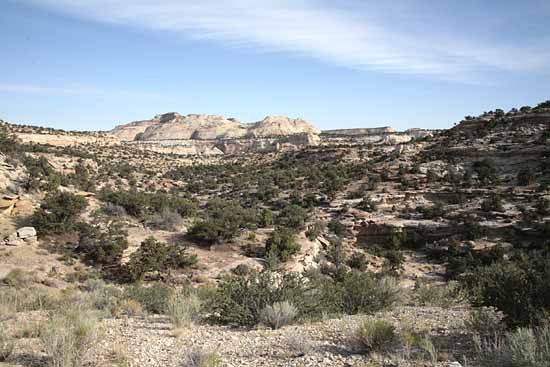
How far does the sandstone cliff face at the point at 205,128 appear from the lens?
127 meters

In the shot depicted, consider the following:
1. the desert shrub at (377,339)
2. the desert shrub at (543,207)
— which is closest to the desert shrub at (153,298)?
the desert shrub at (377,339)

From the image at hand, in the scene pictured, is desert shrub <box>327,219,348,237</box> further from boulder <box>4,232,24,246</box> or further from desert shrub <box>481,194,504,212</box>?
boulder <box>4,232,24,246</box>

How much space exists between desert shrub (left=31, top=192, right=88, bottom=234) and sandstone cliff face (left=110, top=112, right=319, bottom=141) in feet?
330

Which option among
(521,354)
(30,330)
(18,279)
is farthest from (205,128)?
(521,354)

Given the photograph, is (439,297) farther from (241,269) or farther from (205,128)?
(205,128)

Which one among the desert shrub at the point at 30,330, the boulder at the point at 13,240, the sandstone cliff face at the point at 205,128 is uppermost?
the sandstone cliff face at the point at 205,128

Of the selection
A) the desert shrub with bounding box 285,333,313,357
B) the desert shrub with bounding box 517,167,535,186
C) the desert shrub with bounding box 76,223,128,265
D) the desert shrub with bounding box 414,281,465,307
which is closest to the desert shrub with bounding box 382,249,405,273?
the desert shrub with bounding box 414,281,465,307

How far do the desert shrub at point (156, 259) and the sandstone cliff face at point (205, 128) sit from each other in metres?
104

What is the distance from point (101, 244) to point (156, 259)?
2.88 metres

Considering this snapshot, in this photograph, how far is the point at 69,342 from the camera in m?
4.64

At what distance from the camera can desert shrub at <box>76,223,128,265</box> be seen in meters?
15.8

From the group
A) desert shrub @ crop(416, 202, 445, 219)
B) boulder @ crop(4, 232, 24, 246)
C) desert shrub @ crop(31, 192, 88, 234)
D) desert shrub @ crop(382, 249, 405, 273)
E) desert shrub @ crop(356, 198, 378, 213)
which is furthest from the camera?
desert shrub @ crop(356, 198, 378, 213)

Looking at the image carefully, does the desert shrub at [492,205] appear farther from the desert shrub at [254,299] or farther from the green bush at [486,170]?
the desert shrub at [254,299]

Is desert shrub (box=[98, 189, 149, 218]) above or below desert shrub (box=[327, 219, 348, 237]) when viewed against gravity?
above
